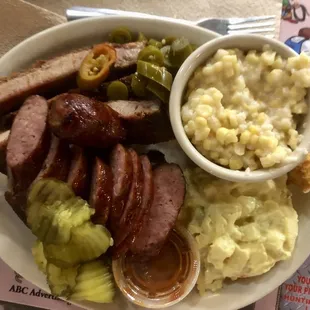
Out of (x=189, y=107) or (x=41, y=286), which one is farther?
(x=41, y=286)

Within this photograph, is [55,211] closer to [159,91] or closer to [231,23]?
[159,91]

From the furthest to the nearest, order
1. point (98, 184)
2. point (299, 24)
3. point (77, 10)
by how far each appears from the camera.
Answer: point (299, 24)
point (77, 10)
point (98, 184)

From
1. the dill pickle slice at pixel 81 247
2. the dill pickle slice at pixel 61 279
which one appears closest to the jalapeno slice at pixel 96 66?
the dill pickle slice at pixel 81 247

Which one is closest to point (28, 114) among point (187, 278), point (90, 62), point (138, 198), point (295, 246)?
point (90, 62)

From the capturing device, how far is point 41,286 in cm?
164

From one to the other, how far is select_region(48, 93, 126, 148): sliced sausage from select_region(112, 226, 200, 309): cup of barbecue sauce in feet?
1.28

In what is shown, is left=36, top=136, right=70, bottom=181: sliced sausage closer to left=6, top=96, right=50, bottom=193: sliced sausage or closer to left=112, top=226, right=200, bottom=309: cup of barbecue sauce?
left=6, top=96, right=50, bottom=193: sliced sausage

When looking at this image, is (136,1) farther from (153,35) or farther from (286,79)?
(286,79)

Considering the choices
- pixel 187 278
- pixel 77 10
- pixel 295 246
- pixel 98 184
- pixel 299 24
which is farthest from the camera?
pixel 299 24

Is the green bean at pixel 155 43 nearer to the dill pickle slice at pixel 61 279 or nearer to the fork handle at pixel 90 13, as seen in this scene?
the fork handle at pixel 90 13

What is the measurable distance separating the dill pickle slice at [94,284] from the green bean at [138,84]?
56cm

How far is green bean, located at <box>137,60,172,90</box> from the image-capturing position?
1.60 metres

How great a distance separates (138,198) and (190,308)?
43cm

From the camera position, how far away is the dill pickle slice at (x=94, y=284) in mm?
1517
